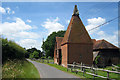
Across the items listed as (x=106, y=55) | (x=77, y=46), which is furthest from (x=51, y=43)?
(x=77, y=46)

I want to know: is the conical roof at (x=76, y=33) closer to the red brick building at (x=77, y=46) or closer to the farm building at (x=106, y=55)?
the red brick building at (x=77, y=46)

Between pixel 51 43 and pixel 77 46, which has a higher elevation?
pixel 51 43

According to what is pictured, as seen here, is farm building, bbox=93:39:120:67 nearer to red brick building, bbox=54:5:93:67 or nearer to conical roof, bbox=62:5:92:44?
red brick building, bbox=54:5:93:67

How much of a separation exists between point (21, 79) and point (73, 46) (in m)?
16.5

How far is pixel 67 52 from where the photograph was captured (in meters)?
23.5

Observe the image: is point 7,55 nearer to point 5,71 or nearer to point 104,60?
point 5,71

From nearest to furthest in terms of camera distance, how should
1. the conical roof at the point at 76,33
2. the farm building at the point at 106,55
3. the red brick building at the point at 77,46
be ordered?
the red brick building at the point at 77,46 < the conical roof at the point at 76,33 < the farm building at the point at 106,55

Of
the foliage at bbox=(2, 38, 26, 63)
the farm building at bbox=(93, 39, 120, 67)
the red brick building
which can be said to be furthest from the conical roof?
the foliage at bbox=(2, 38, 26, 63)

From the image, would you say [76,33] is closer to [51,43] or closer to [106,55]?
[106,55]

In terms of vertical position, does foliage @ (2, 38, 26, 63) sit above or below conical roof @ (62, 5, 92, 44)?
below

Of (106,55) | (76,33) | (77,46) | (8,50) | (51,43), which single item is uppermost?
(76,33)

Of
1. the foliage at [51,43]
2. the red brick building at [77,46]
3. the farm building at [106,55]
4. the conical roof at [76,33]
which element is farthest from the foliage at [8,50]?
the foliage at [51,43]

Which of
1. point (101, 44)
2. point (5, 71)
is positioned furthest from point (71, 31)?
point (5, 71)

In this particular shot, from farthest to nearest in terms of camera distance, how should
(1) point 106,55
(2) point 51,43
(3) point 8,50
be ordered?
(2) point 51,43
(1) point 106,55
(3) point 8,50
